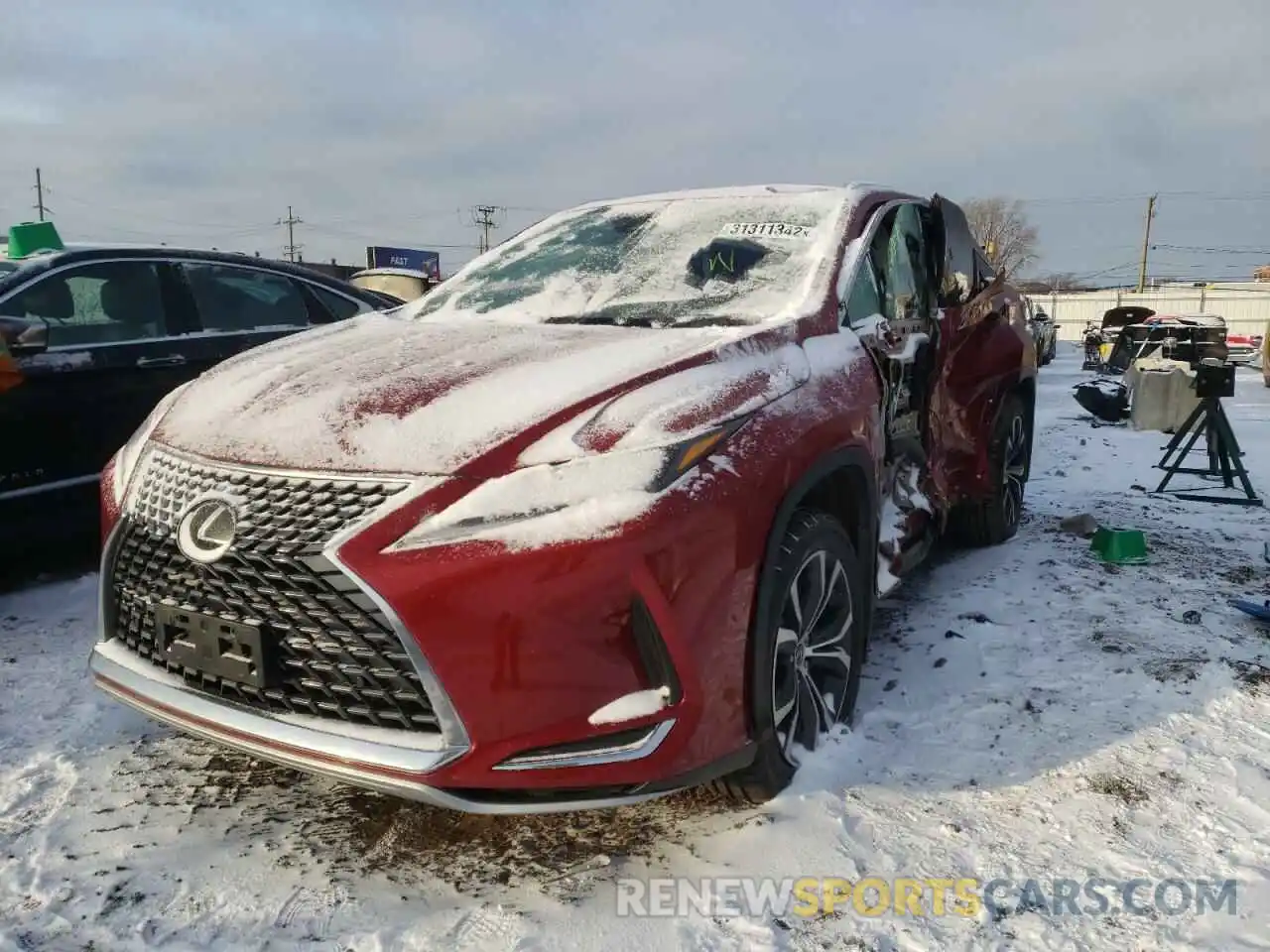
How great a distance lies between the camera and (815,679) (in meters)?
2.61

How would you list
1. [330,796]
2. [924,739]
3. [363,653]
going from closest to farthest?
[363,653] < [330,796] < [924,739]

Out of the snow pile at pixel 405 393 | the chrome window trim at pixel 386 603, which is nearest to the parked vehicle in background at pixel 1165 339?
the snow pile at pixel 405 393

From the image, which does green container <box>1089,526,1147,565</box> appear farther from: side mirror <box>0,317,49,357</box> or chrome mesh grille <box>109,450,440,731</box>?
side mirror <box>0,317,49,357</box>

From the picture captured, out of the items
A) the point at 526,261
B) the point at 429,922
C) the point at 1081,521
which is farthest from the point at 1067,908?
the point at 1081,521

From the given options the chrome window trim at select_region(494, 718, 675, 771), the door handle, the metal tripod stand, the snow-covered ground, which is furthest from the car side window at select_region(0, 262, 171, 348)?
the metal tripod stand

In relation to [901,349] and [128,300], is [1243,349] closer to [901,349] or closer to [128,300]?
[901,349]

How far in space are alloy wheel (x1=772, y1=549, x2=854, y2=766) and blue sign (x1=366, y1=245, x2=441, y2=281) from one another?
155ft

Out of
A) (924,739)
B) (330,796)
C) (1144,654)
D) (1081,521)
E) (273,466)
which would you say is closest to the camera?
(273,466)

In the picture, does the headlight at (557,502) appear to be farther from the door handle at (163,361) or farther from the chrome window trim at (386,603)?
the door handle at (163,361)

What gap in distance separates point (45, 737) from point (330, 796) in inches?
39.9

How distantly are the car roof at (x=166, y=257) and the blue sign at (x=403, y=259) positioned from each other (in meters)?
43.6

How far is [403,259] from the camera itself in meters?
52.1

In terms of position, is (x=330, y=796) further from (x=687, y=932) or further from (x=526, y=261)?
(x=526, y=261)

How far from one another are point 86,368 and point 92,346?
129mm
